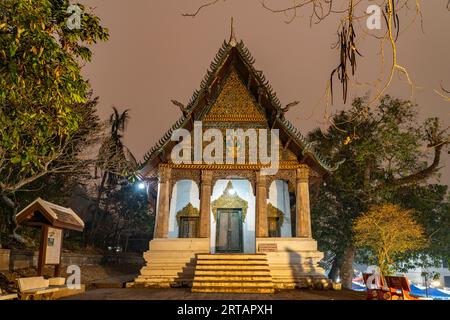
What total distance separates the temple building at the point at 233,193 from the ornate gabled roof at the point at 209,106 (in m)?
0.04

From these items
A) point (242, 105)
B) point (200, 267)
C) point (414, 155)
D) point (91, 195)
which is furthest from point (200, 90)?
point (91, 195)

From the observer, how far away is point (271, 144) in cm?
1491

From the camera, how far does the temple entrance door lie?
15.6m

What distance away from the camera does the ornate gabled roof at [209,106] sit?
46.5 ft

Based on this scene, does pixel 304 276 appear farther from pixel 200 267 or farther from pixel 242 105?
pixel 242 105

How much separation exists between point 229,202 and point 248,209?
→ 0.88 m

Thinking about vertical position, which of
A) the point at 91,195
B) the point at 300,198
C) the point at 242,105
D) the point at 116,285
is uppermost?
the point at 242,105

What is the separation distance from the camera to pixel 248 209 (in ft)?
52.6

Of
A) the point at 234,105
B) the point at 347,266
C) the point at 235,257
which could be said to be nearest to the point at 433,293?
the point at 347,266

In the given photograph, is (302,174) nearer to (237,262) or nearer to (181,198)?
(237,262)

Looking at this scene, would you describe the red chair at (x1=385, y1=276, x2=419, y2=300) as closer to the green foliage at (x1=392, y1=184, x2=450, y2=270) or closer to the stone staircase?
the stone staircase

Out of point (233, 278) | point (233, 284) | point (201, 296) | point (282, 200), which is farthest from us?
point (282, 200)

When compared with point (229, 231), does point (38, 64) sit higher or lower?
higher
